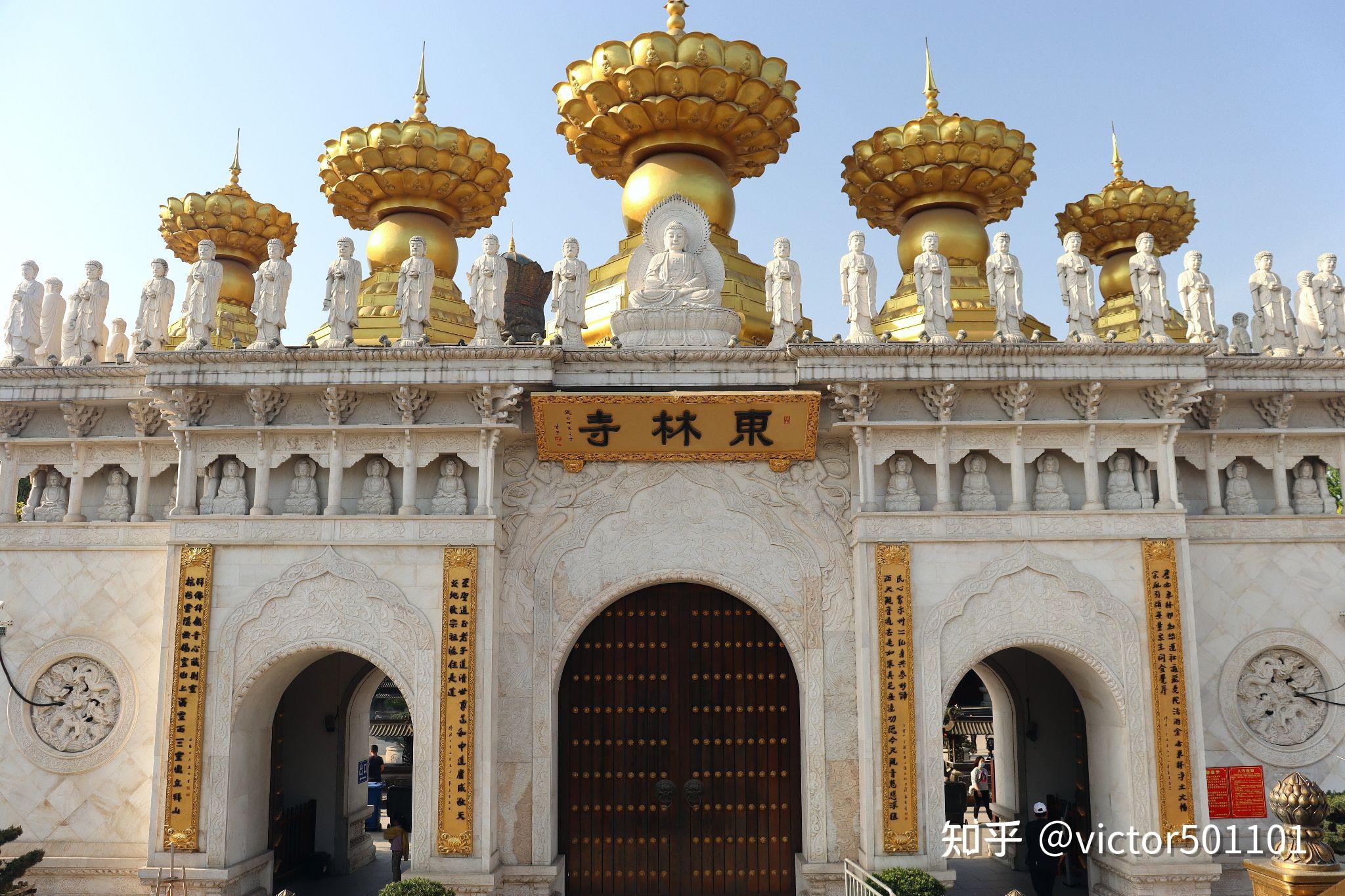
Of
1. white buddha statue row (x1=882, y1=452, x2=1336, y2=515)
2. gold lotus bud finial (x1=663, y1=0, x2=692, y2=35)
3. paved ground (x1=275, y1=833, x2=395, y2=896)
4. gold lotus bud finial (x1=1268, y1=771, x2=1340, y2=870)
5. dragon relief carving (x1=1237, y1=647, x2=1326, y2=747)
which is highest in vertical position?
gold lotus bud finial (x1=663, y1=0, x2=692, y2=35)

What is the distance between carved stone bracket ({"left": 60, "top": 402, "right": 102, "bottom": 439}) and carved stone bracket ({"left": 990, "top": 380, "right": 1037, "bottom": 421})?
10815mm

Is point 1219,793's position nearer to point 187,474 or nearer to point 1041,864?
point 1041,864

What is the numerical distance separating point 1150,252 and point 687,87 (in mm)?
7170

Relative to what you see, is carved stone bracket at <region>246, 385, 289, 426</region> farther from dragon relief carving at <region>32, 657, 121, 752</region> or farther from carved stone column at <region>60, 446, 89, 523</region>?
dragon relief carving at <region>32, 657, 121, 752</region>

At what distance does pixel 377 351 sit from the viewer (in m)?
11.6

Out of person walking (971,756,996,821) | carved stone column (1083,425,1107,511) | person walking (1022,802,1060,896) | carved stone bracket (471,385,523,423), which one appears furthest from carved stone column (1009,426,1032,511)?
person walking (971,756,996,821)

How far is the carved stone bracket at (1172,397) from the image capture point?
38.8ft

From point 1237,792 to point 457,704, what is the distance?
29.3 ft

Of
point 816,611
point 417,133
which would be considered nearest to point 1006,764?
point 816,611

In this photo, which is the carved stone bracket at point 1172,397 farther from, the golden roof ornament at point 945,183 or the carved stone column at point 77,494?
the carved stone column at point 77,494

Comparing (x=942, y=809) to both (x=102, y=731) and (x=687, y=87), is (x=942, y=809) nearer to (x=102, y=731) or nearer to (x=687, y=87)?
(x=102, y=731)

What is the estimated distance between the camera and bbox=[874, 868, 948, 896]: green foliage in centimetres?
1027

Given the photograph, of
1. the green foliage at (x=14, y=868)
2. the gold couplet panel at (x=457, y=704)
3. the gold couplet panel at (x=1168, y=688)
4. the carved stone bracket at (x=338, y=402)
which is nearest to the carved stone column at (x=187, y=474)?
the carved stone bracket at (x=338, y=402)

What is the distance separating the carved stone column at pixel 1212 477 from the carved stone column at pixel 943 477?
3353 millimetres
